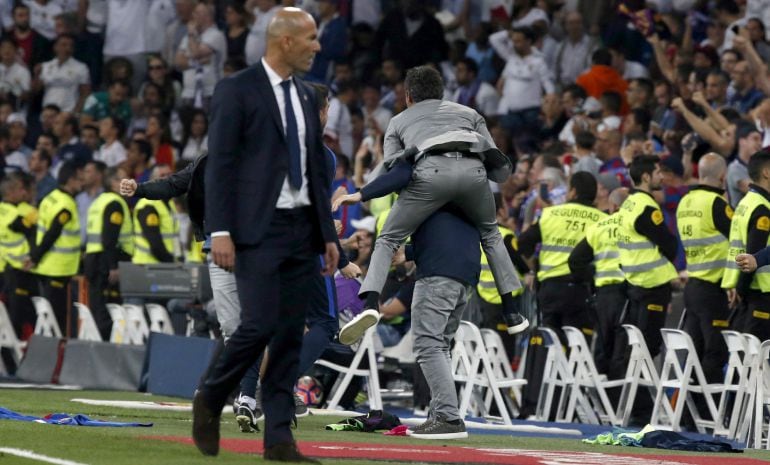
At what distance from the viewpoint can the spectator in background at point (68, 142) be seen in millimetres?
24484

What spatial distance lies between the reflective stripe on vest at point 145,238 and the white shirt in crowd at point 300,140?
1126 centimetres

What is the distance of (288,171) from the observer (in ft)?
27.7

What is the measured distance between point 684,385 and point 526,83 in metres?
8.85

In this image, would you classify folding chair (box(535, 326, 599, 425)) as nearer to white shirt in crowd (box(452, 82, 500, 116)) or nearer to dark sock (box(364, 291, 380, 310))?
dark sock (box(364, 291, 380, 310))

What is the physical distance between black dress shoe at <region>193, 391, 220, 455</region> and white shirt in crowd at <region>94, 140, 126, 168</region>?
1617cm

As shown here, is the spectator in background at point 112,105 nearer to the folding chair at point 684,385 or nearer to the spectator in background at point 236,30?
the spectator in background at point 236,30

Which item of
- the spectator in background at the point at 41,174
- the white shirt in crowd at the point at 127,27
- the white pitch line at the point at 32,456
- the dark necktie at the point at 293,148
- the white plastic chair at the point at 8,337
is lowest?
the white plastic chair at the point at 8,337

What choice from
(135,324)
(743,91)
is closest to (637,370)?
(743,91)

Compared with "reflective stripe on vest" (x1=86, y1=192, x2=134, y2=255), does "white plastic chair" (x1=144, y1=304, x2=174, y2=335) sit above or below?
below

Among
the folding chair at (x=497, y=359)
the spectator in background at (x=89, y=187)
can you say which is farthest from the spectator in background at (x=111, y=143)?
the folding chair at (x=497, y=359)

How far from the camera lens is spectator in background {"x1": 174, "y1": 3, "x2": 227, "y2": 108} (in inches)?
1031

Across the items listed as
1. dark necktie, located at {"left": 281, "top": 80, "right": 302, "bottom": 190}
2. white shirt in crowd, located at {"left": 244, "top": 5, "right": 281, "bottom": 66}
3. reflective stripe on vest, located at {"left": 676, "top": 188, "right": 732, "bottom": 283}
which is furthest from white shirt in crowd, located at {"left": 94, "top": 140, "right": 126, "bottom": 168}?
dark necktie, located at {"left": 281, "top": 80, "right": 302, "bottom": 190}

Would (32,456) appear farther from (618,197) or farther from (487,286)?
(618,197)

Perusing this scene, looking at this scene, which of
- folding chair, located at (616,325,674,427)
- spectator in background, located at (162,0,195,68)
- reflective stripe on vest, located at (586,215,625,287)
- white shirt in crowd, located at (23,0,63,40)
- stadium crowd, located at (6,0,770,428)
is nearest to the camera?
folding chair, located at (616,325,674,427)
